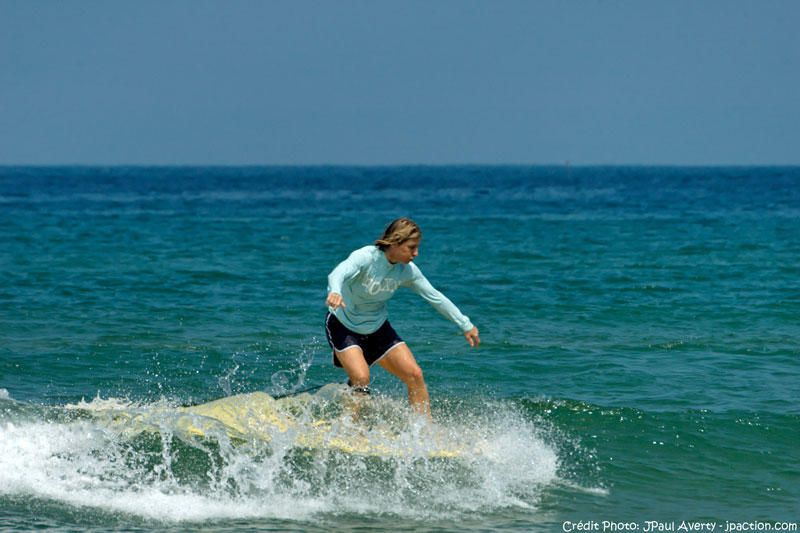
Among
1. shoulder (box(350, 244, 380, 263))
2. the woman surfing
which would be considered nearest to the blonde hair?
the woman surfing

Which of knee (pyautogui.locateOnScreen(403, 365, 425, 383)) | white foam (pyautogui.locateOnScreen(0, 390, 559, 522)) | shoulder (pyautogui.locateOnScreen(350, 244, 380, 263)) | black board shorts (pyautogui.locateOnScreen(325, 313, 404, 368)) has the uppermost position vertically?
shoulder (pyautogui.locateOnScreen(350, 244, 380, 263))

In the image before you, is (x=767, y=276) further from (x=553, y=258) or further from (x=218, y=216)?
(x=218, y=216)

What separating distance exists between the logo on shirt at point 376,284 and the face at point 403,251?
193 mm

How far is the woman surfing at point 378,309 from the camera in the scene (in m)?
8.36

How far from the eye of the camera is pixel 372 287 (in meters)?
8.54

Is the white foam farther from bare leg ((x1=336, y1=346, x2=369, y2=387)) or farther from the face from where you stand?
the face

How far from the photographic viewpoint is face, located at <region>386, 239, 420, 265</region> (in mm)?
8336

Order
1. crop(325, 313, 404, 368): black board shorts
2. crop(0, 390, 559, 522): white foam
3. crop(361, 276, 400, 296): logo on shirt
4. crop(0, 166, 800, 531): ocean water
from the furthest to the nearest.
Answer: crop(325, 313, 404, 368): black board shorts, crop(361, 276, 400, 296): logo on shirt, crop(0, 166, 800, 531): ocean water, crop(0, 390, 559, 522): white foam

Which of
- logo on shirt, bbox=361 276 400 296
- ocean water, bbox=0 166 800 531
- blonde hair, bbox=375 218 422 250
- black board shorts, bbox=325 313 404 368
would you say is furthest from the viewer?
black board shorts, bbox=325 313 404 368

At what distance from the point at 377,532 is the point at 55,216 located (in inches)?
1536

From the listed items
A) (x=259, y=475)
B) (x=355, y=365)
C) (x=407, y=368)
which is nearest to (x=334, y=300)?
(x=355, y=365)

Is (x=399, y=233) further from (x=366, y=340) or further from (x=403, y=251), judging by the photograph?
(x=366, y=340)

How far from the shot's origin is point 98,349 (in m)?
13.6

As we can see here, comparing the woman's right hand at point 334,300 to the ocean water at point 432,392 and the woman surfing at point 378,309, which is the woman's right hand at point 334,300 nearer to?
the woman surfing at point 378,309
